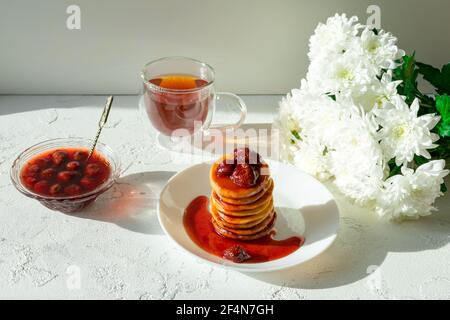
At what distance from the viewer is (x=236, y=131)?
141 cm

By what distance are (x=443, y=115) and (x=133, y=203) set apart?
63 cm

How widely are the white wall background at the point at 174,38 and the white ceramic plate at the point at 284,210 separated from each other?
15.8 inches

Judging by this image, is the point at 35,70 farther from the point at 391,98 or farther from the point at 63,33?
the point at 391,98

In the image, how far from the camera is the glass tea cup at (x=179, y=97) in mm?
1245

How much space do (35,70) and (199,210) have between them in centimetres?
65

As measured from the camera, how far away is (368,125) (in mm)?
1061

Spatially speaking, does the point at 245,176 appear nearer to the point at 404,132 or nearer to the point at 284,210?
the point at 284,210

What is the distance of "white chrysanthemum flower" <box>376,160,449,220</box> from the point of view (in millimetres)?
1059

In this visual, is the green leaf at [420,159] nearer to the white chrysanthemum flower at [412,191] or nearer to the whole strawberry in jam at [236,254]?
the white chrysanthemum flower at [412,191]

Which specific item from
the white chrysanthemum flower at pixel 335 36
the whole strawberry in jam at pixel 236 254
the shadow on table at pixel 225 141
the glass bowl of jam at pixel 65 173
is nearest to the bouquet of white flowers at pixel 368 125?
the white chrysanthemum flower at pixel 335 36

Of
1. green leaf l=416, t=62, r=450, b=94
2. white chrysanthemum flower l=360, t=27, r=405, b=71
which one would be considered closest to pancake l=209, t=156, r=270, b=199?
white chrysanthemum flower l=360, t=27, r=405, b=71

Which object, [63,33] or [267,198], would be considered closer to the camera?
[267,198]
